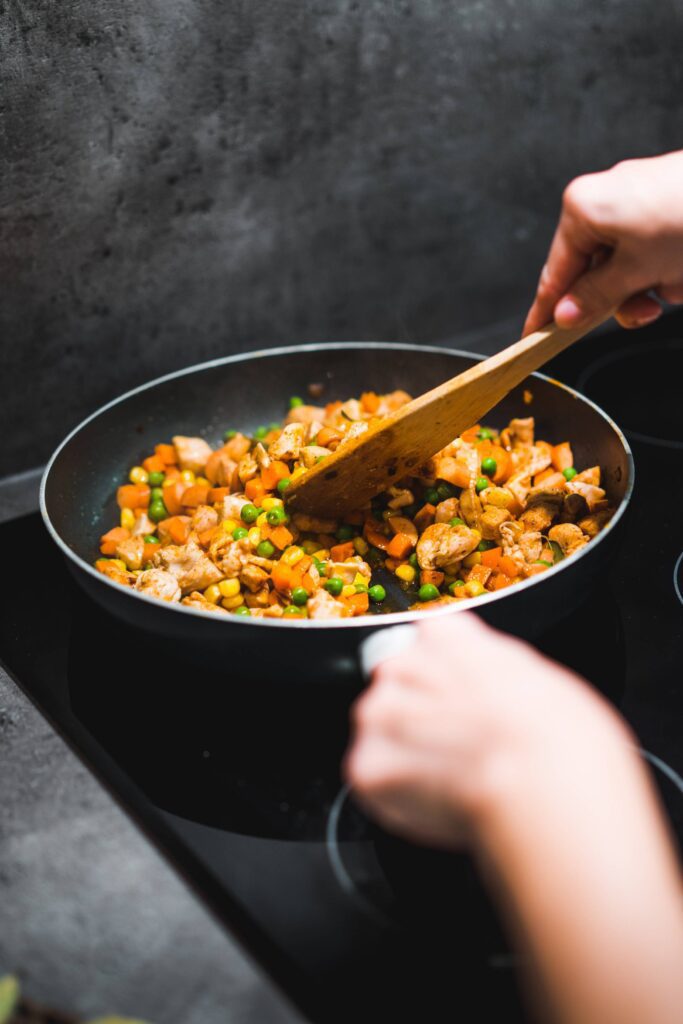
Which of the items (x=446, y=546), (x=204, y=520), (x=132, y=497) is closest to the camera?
(x=446, y=546)

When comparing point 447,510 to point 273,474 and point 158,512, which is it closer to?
point 273,474

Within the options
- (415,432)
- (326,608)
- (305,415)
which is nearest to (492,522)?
(415,432)

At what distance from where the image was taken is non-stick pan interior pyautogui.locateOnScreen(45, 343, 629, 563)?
1.39m

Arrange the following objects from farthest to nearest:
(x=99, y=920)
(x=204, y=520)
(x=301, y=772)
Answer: (x=204, y=520) → (x=301, y=772) → (x=99, y=920)

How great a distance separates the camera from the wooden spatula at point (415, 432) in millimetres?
1174

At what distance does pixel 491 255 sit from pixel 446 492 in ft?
2.75

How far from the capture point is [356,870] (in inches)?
36.0

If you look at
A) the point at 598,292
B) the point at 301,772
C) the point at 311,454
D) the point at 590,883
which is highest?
the point at 598,292

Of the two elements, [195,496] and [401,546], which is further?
[195,496]

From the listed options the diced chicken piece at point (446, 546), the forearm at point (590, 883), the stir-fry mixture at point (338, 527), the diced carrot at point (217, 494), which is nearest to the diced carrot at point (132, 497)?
the stir-fry mixture at point (338, 527)

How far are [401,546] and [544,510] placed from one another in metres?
0.21

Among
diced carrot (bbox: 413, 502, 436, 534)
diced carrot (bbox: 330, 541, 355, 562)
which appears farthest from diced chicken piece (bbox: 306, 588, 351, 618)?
diced carrot (bbox: 413, 502, 436, 534)

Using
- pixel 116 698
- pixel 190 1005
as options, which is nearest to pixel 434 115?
pixel 116 698

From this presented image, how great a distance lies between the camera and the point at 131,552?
1347 millimetres
